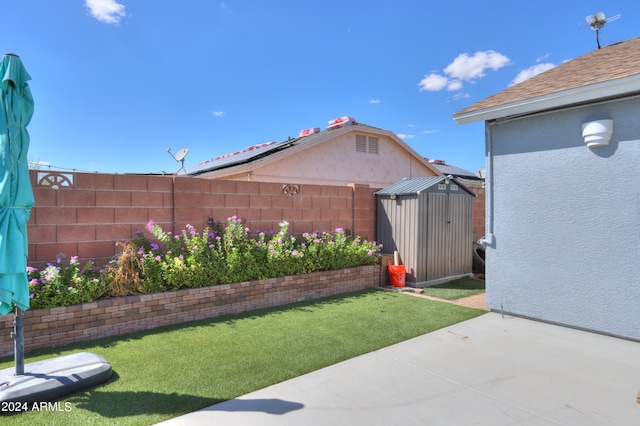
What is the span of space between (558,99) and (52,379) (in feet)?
21.4

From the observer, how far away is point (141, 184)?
17.8 ft

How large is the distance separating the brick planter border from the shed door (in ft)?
6.99

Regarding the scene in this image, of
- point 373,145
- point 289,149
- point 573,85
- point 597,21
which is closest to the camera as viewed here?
point 573,85

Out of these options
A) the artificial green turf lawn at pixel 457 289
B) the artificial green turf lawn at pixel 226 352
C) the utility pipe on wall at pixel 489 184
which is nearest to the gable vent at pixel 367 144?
the artificial green turf lawn at pixel 457 289

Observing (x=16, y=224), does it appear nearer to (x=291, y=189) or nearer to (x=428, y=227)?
(x=291, y=189)

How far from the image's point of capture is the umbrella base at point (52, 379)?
2758 millimetres

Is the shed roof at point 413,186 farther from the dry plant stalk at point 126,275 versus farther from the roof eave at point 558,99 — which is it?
the dry plant stalk at point 126,275

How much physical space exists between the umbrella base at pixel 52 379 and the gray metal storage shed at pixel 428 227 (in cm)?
609

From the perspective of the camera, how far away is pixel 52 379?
9.62ft

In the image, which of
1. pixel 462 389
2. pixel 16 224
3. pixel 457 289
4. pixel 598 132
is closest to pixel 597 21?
pixel 598 132

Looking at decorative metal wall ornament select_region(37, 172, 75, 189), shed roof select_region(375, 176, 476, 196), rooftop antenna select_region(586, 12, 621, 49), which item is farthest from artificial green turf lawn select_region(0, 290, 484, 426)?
rooftop antenna select_region(586, 12, 621, 49)

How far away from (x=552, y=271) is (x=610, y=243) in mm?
813

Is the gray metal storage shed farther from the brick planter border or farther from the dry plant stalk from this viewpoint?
the dry plant stalk

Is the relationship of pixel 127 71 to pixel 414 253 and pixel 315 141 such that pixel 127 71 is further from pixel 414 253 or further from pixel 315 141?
pixel 414 253
